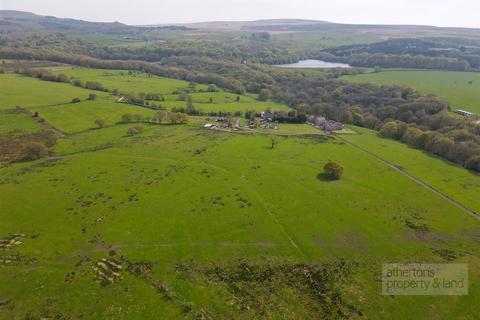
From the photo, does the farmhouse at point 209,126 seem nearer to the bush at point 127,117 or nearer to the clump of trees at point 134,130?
the clump of trees at point 134,130

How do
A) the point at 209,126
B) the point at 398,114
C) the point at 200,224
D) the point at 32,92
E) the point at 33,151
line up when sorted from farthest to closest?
the point at 32,92, the point at 398,114, the point at 209,126, the point at 33,151, the point at 200,224

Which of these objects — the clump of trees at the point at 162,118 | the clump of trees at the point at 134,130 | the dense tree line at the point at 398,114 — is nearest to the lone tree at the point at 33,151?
the clump of trees at the point at 134,130

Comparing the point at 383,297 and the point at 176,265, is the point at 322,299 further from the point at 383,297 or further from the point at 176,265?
the point at 176,265

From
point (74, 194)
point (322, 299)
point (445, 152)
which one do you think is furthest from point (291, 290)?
point (445, 152)

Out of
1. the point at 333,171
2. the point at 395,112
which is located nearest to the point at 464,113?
the point at 395,112

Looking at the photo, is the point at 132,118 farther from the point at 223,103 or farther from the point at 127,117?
the point at 223,103

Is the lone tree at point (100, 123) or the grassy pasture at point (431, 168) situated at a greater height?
the lone tree at point (100, 123)
